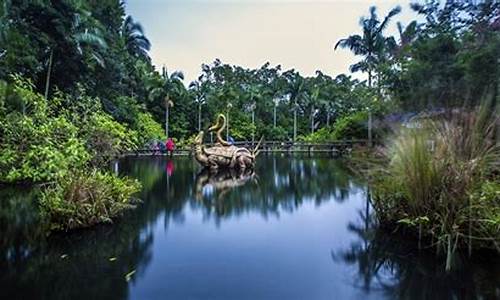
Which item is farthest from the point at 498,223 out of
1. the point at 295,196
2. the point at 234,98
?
the point at 234,98

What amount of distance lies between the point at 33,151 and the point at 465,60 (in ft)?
30.2

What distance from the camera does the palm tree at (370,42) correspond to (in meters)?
23.3

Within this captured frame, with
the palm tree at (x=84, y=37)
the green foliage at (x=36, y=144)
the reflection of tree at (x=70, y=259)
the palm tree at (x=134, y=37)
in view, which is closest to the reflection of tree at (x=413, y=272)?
the reflection of tree at (x=70, y=259)

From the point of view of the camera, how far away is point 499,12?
822cm

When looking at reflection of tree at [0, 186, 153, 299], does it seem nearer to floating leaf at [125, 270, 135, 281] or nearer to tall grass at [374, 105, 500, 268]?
floating leaf at [125, 270, 135, 281]

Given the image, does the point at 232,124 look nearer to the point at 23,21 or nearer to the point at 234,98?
the point at 234,98

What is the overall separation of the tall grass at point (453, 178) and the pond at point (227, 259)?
32cm

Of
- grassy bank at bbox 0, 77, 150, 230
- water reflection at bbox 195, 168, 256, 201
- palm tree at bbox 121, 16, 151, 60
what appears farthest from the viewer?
palm tree at bbox 121, 16, 151, 60

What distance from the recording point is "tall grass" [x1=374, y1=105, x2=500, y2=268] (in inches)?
157

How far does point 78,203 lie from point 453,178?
4454 millimetres

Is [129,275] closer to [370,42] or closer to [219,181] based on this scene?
[219,181]

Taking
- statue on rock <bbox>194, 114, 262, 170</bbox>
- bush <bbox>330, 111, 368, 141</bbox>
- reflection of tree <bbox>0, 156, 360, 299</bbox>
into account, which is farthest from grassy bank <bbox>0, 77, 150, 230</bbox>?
bush <bbox>330, 111, 368, 141</bbox>

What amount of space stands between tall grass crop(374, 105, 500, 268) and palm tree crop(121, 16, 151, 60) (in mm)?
23421

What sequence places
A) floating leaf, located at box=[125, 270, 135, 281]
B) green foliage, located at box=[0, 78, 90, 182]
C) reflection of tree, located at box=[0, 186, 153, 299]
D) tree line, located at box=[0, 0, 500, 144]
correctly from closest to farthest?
reflection of tree, located at box=[0, 186, 153, 299], floating leaf, located at box=[125, 270, 135, 281], green foliage, located at box=[0, 78, 90, 182], tree line, located at box=[0, 0, 500, 144]
